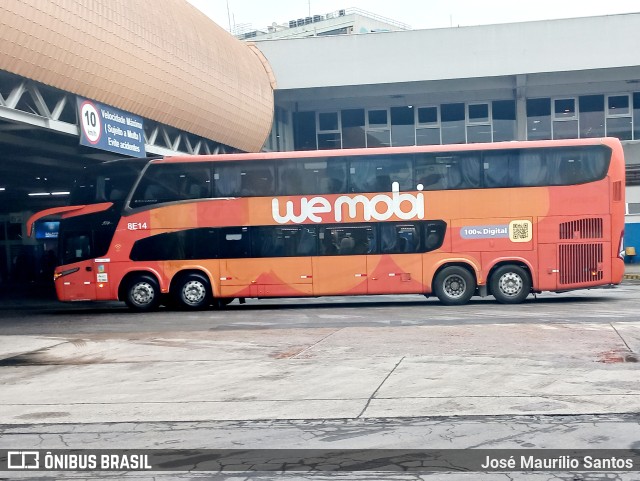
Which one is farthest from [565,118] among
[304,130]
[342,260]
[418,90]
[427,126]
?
[342,260]

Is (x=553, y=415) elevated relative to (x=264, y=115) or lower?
lower

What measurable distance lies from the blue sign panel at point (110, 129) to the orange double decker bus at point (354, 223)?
100cm

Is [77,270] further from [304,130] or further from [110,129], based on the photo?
[304,130]

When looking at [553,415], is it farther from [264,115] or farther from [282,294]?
[264,115]

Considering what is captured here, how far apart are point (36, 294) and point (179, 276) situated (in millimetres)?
14735

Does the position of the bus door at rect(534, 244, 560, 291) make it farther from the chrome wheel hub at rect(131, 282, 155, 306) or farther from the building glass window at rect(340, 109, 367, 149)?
the building glass window at rect(340, 109, 367, 149)

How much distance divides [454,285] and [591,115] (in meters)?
23.9

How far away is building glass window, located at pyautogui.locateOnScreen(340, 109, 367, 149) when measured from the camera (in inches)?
1661

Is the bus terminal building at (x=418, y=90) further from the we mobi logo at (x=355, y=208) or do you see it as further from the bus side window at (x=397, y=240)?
the bus side window at (x=397, y=240)

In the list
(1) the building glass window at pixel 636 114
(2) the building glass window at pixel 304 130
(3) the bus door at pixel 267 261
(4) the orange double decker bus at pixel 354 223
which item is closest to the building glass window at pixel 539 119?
(1) the building glass window at pixel 636 114

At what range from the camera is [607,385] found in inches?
351

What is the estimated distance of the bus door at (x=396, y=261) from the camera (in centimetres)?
2033

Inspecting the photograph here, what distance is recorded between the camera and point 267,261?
20.6 m

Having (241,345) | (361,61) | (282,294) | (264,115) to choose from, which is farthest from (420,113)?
(241,345)
